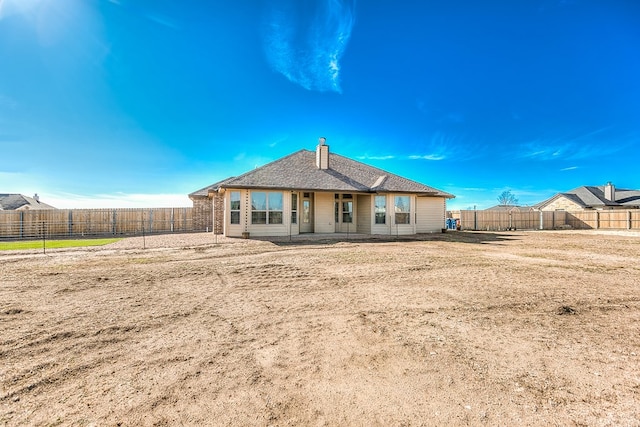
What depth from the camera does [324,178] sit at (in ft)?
56.7

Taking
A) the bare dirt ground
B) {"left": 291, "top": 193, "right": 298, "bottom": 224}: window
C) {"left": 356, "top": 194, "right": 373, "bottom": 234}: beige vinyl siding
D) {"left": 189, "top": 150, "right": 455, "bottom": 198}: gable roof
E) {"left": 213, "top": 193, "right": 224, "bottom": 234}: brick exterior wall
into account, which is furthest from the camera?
{"left": 213, "top": 193, "right": 224, "bottom": 234}: brick exterior wall

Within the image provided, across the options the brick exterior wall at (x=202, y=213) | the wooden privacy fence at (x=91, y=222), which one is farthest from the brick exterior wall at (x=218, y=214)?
the brick exterior wall at (x=202, y=213)

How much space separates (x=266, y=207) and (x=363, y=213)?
6.41m

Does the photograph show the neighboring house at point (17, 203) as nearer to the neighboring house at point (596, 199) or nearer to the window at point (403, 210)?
the window at point (403, 210)

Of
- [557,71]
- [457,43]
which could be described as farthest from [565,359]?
[557,71]

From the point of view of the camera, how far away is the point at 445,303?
4.61 metres

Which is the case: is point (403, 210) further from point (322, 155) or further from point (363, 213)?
point (322, 155)

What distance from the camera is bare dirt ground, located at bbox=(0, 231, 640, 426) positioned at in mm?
2070

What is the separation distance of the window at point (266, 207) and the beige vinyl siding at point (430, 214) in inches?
383

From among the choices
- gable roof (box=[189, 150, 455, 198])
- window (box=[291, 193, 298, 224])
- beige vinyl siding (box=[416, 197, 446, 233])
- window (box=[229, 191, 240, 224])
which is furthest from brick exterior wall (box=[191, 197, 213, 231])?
beige vinyl siding (box=[416, 197, 446, 233])

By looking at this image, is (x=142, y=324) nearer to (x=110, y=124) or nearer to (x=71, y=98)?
(x=71, y=98)

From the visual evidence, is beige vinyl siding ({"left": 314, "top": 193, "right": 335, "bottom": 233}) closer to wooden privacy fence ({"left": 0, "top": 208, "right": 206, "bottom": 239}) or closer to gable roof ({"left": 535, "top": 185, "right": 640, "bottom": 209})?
wooden privacy fence ({"left": 0, "top": 208, "right": 206, "bottom": 239})

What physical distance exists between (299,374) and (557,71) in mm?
24137

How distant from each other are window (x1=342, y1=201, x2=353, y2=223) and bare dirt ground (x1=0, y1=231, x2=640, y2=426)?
12.0 metres
